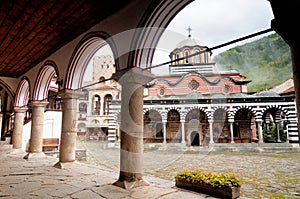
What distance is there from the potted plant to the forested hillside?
34680 millimetres

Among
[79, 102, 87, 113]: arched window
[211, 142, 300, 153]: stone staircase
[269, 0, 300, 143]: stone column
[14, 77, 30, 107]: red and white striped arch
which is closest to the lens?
[269, 0, 300, 143]: stone column

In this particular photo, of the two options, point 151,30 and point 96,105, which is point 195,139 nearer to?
point 151,30

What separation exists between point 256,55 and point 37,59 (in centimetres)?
4615

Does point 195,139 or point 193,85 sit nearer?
point 195,139

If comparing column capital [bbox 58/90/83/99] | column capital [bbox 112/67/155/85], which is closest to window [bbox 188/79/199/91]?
column capital [bbox 58/90/83/99]

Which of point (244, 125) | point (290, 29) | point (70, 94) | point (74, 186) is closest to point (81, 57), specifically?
point (70, 94)

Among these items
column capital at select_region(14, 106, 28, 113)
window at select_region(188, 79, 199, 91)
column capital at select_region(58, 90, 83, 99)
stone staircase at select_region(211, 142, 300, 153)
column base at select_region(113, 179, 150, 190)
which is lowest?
stone staircase at select_region(211, 142, 300, 153)

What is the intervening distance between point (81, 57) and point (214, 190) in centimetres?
458

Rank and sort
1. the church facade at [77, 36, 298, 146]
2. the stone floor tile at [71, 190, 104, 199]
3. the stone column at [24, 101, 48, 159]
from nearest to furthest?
the stone floor tile at [71, 190, 104, 199] → the stone column at [24, 101, 48, 159] → the church facade at [77, 36, 298, 146]

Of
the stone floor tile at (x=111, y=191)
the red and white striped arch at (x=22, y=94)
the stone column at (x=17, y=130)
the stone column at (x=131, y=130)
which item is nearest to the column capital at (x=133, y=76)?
the stone column at (x=131, y=130)

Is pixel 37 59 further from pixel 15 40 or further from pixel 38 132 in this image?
pixel 38 132

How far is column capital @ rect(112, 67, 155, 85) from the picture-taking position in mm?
3865

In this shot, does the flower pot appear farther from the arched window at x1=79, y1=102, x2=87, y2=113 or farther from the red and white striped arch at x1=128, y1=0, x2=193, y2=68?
the arched window at x1=79, y1=102, x2=87, y2=113

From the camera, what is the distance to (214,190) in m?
3.41
